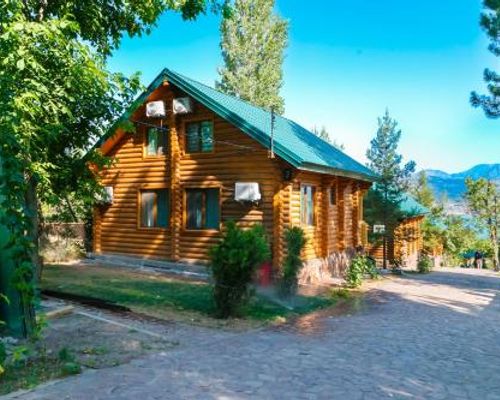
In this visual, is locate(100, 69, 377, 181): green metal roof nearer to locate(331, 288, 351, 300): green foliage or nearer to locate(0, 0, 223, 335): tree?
locate(0, 0, 223, 335): tree

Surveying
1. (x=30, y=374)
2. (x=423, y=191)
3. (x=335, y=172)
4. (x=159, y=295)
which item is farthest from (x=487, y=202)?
(x=30, y=374)

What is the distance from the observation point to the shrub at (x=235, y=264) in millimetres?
9430

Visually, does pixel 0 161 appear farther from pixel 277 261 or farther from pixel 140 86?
pixel 277 261

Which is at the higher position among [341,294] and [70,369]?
[341,294]

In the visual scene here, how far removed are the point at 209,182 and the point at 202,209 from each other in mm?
1017

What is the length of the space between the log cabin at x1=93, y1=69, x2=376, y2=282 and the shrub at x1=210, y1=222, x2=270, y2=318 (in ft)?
16.6

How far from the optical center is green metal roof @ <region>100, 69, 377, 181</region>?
48.2 feet

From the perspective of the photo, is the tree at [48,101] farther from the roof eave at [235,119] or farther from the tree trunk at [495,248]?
the tree trunk at [495,248]

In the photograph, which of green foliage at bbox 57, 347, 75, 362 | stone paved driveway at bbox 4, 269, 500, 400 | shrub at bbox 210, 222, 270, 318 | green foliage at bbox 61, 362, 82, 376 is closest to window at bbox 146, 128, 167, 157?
shrub at bbox 210, 222, 270, 318

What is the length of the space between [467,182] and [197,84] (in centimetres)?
3338

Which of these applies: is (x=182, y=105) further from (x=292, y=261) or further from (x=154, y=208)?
(x=292, y=261)

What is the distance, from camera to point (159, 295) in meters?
12.2

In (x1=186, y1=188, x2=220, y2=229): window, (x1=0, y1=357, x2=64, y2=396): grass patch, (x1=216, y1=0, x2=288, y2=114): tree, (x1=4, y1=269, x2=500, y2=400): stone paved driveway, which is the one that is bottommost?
(x1=4, y1=269, x2=500, y2=400): stone paved driveway

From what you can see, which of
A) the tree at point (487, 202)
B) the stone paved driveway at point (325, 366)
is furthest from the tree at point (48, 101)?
the tree at point (487, 202)
